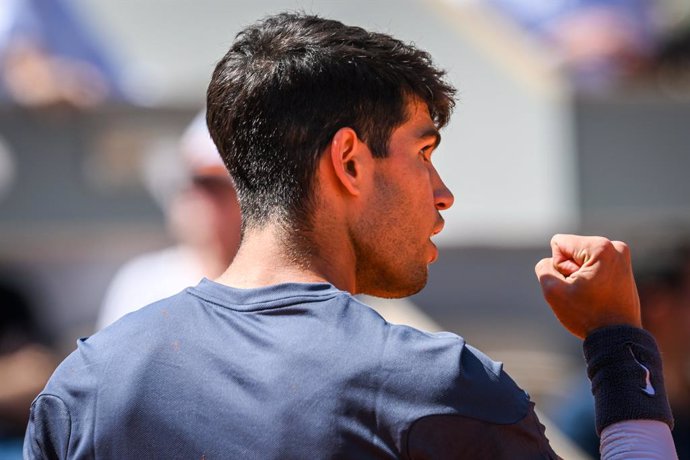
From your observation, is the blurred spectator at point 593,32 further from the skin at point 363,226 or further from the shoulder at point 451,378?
the shoulder at point 451,378

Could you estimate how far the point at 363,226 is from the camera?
6.70 ft

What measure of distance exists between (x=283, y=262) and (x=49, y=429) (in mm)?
481

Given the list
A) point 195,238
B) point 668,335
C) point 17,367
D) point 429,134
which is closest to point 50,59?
point 17,367

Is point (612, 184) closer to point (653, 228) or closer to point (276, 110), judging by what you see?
point (653, 228)

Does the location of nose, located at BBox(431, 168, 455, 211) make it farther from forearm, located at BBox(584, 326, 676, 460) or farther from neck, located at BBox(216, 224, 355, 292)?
forearm, located at BBox(584, 326, 676, 460)

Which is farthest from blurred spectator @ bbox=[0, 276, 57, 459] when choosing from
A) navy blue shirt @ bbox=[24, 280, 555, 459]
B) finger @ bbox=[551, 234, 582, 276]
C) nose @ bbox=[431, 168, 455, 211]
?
finger @ bbox=[551, 234, 582, 276]

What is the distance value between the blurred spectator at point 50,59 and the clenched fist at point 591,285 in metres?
3.77

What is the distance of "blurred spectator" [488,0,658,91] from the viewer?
5.95 meters

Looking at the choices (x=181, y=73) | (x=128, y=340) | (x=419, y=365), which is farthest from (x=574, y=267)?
(x=181, y=73)

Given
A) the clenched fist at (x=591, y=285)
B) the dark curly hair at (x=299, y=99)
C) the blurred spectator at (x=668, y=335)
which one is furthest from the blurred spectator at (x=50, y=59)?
the clenched fist at (x=591, y=285)

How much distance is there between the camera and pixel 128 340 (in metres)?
1.96

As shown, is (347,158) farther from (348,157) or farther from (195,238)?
(195,238)

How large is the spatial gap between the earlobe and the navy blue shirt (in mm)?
185

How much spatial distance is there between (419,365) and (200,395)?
357 mm
